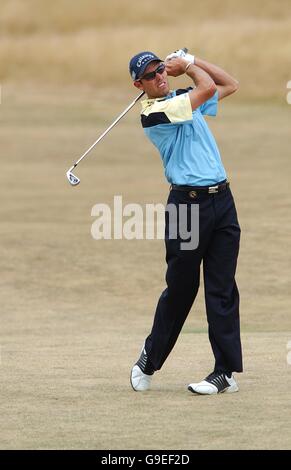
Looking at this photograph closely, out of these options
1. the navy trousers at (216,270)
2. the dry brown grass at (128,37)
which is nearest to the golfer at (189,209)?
the navy trousers at (216,270)

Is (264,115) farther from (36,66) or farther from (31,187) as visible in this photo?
(36,66)

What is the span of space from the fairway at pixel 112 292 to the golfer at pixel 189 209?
0.27m

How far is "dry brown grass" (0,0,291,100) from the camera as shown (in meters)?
40.6

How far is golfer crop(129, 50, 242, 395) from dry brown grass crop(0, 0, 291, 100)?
2983cm

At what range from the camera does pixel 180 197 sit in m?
7.80

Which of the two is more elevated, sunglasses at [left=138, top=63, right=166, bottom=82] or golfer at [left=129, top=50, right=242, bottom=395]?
sunglasses at [left=138, top=63, right=166, bottom=82]

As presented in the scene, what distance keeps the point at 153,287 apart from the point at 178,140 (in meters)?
8.20

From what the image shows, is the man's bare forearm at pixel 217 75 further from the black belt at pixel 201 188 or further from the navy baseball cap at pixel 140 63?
the black belt at pixel 201 188

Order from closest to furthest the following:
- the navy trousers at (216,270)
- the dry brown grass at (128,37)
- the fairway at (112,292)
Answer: the fairway at (112,292)
the navy trousers at (216,270)
the dry brown grass at (128,37)

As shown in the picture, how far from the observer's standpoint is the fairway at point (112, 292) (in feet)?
22.8

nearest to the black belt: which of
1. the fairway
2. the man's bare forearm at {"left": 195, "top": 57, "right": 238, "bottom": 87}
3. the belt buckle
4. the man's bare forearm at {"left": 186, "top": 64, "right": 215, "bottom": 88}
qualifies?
the belt buckle

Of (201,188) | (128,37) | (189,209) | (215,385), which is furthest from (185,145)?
(128,37)

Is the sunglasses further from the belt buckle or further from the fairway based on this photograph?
the fairway
